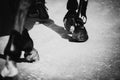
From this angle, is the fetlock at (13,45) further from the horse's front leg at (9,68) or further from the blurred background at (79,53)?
the blurred background at (79,53)

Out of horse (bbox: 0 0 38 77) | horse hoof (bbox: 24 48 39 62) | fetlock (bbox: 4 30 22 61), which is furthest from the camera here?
horse hoof (bbox: 24 48 39 62)

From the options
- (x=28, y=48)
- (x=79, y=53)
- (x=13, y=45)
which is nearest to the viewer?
(x=13, y=45)

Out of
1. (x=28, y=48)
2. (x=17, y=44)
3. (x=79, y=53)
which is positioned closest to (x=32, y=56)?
(x=28, y=48)

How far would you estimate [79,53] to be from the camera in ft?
11.9

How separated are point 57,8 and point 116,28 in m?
1.58

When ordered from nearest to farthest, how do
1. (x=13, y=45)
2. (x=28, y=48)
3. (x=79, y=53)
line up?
(x=13, y=45) < (x=28, y=48) < (x=79, y=53)

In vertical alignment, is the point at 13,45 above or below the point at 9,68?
above

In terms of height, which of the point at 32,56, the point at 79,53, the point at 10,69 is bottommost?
the point at 79,53

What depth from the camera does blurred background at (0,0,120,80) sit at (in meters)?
3.09

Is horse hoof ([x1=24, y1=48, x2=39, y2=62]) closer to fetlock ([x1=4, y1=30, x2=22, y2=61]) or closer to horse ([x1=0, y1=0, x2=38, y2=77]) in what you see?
horse ([x1=0, y1=0, x2=38, y2=77])

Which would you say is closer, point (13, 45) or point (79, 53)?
point (13, 45)

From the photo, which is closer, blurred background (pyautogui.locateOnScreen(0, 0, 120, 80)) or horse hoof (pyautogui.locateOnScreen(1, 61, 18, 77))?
horse hoof (pyautogui.locateOnScreen(1, 61, 18, 77))

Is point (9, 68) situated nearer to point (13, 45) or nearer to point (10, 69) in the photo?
point (10, 69)

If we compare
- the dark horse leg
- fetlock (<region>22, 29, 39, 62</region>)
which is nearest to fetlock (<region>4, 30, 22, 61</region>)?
the dark horse leg
